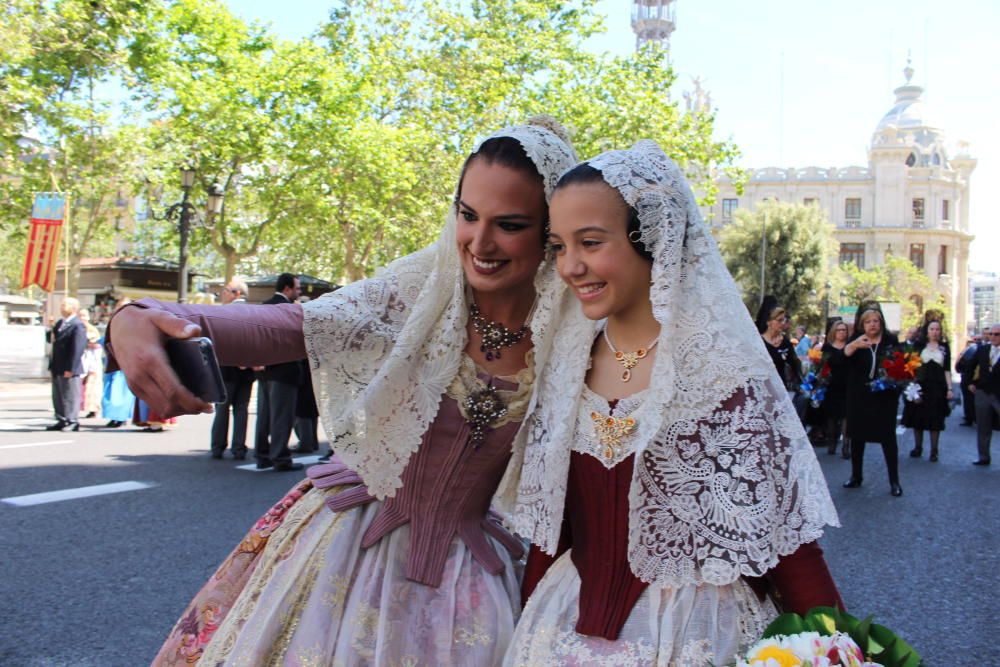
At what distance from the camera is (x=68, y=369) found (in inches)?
462

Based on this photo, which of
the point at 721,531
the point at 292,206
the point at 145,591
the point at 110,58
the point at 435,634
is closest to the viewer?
the point at 721,531

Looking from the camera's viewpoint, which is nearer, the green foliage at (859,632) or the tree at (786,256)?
the green foliage at (859,632)

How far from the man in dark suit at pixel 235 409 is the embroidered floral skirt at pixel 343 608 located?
7.60m

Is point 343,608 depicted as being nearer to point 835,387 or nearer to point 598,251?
point 598,251

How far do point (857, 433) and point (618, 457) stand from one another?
809 cm

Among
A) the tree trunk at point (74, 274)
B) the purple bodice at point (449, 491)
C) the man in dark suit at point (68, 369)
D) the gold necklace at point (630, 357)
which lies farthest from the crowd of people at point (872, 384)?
the tree trunk at point (74, 274)

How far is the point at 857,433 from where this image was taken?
9.20 meters

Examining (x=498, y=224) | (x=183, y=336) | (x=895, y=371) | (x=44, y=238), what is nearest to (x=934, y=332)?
(x=895, y=371)

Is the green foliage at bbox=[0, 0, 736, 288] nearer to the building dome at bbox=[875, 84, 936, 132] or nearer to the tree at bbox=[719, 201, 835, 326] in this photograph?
the tree at bbox=[719, 201, 835, 326]

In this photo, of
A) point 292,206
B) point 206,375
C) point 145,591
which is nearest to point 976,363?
point 145,591

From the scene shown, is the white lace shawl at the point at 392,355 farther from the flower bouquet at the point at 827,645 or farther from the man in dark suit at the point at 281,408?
the man in dark suit at the point at 281,408

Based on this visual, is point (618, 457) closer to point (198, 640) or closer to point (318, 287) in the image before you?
point (198, 640)

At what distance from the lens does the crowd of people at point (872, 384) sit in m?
9.23

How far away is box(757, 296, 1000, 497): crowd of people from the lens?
9227mm
